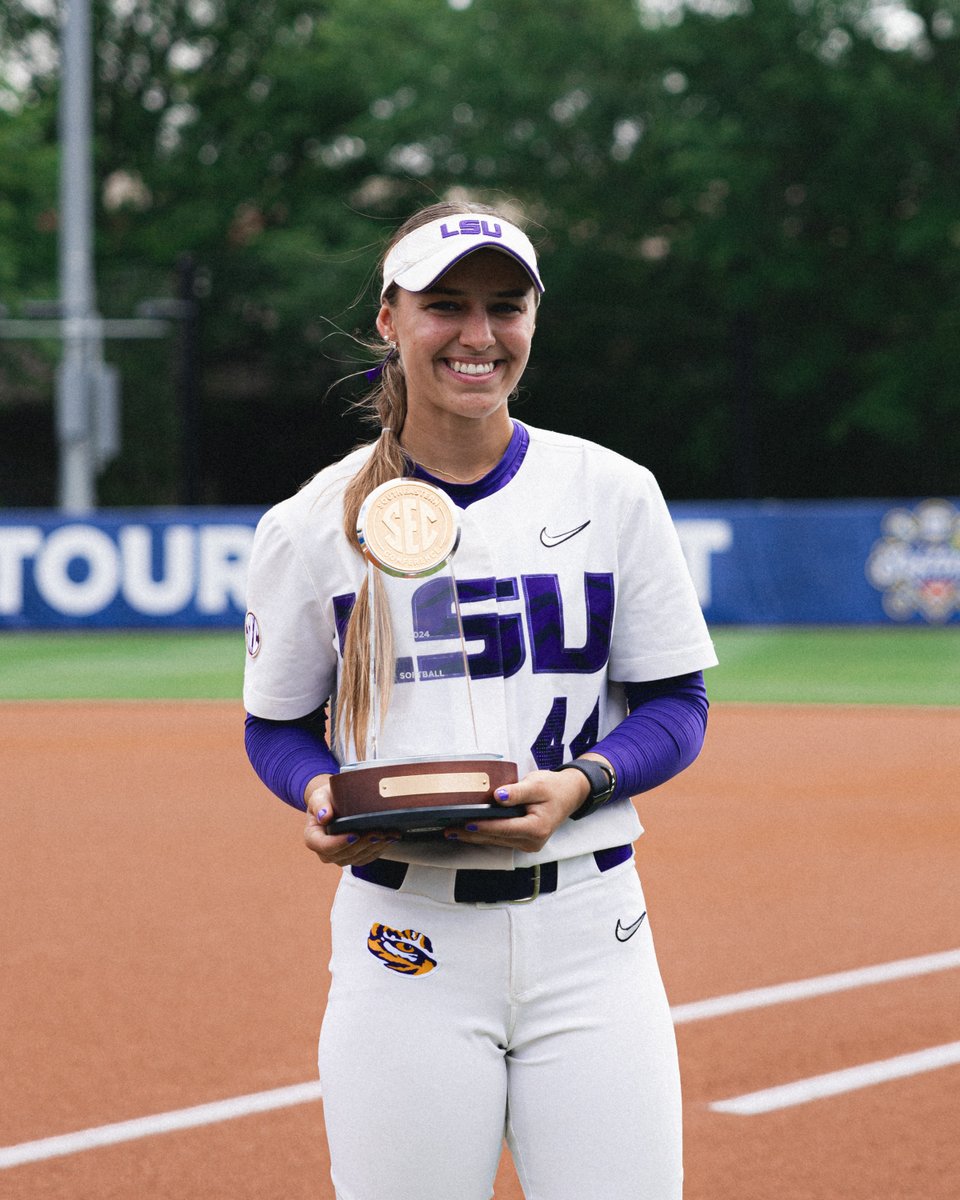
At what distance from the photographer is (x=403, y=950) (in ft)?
8.88

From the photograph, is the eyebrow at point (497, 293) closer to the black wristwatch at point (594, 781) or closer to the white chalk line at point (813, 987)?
the black wristwatch at point (594, 781)

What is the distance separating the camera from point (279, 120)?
45500mm

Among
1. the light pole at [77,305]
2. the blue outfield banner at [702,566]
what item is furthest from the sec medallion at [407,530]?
the light pole at [77,305]

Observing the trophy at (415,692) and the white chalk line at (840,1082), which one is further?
the white chalk line at (840,1082)

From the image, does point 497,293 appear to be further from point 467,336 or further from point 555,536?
point 555,536

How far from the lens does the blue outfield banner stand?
2091 centimetres

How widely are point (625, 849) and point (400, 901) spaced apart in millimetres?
377

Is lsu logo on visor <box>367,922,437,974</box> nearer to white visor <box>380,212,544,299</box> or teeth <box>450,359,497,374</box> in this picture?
teeth <box>450,359,497,374</box>

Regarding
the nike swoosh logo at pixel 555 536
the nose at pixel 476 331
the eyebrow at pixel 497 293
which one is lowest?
the nike swoosh logo at pixel 555 536

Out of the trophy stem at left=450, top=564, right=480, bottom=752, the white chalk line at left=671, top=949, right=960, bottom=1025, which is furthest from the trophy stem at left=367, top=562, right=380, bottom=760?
the white chalk line at left=671, top=949, right=960, bottom=1025

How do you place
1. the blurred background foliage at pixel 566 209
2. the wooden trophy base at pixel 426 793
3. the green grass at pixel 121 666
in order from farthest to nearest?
the blurred background foliage at pixel 566 209 → the green grass at pixel 121 666 → the wooden trophy base at pixel 426 793

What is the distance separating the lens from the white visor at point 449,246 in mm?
2697

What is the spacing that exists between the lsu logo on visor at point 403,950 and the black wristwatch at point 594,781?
0.97 ft

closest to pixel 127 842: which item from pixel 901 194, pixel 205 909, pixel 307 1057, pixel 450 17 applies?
pixel 205 909
